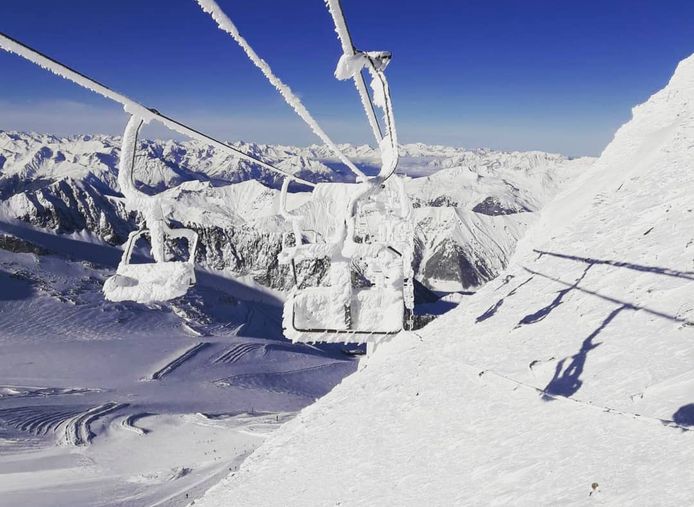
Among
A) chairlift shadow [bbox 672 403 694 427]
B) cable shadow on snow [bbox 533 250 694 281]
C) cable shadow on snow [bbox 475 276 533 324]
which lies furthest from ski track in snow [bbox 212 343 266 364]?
chairlift shadow [bbox 672 403 694 427]

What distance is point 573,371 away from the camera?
9766mm

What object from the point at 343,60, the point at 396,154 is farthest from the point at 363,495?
the point at 343,60

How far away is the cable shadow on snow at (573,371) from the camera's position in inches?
364

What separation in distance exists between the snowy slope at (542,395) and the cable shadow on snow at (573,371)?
37 millimetres

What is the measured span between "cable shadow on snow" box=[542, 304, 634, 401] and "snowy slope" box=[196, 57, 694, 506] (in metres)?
0.04

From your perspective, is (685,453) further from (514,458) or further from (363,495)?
(363,495)

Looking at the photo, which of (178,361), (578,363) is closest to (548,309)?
(578,363)

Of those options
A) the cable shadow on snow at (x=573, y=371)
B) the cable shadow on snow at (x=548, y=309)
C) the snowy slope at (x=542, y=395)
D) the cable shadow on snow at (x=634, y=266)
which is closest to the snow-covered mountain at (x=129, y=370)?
the snowy slope at (x=542, y=395)

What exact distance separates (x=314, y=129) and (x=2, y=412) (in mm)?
62894

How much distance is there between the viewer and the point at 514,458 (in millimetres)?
7918

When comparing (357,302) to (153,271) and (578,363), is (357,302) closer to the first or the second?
(153,271)

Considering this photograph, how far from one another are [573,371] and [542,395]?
92 cm

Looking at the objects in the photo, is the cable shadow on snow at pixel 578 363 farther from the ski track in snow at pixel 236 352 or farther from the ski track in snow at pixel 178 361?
the ski track in snow at pixel 236 352

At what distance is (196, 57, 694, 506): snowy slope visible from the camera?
6789mm
